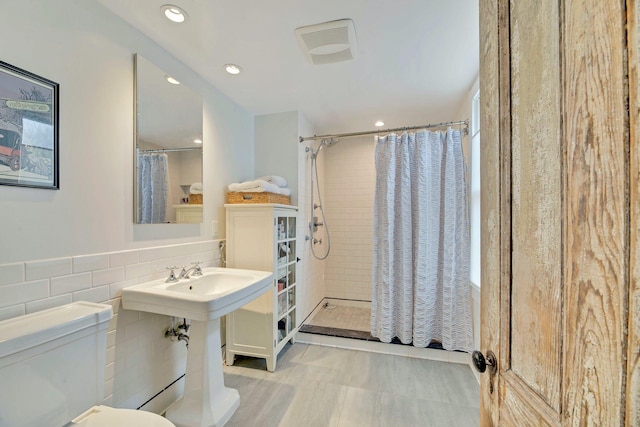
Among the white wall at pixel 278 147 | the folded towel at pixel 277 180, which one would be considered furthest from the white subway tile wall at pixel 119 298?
the white wall at pixel 278 147

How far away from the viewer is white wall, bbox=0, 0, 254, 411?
3.43ft

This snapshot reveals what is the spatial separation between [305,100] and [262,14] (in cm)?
101

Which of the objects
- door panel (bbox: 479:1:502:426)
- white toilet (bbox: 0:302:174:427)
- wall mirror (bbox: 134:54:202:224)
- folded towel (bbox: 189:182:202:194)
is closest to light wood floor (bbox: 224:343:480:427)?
white toilet (bbox: 0:302:174:427)

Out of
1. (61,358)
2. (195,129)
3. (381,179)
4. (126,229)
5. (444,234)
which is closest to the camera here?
(61,358)

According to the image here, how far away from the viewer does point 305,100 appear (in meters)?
2.37

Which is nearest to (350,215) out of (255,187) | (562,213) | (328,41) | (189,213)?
(255,187)

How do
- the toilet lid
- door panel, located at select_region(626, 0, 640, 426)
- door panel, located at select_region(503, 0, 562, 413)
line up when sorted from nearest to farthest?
door panel, located at select_region(626, 0, 640, 426), door panel, located at select_region(503, 0, 562, 413), the toilet lid

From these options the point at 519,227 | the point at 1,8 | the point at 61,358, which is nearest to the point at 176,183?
the point at 1,8

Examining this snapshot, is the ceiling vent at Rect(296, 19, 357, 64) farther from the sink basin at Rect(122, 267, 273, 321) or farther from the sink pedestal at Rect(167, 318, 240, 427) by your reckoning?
the sink pedestal at Rect(167, 318, 240, 427)

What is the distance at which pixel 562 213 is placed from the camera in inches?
17.0

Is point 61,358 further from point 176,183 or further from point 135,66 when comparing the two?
point 135,66

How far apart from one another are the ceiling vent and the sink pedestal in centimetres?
173

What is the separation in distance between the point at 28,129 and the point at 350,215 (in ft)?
9.64

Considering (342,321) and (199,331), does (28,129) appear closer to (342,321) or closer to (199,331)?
(199,331)
